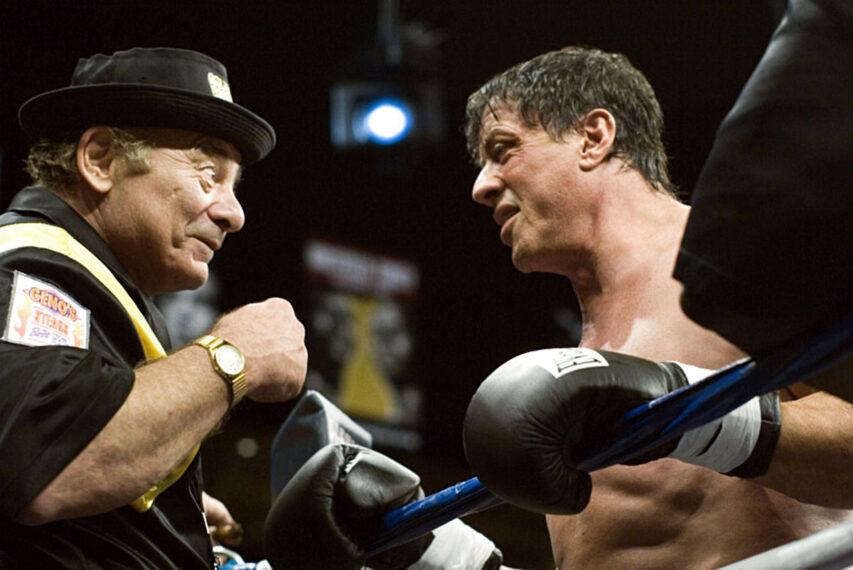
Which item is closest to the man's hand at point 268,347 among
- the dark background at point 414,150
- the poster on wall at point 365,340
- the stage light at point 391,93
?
the stage light at point 391,93

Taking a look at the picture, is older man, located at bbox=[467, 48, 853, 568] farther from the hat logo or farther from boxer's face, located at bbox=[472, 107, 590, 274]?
the hat logo

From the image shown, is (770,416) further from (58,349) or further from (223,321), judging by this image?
(58,349)

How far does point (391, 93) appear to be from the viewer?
5230 millimetres

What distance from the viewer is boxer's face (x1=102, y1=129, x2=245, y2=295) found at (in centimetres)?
180

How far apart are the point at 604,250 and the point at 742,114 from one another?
101 centimetres

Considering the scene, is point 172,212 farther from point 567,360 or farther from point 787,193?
point 787,193

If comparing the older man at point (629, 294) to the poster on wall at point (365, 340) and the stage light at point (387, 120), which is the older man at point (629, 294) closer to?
the stage light at point (387, 120)

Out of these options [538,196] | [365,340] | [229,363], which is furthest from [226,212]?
[365,340]

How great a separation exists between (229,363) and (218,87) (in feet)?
2.25

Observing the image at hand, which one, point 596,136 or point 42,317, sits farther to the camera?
point 596,136

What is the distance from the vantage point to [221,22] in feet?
17.9

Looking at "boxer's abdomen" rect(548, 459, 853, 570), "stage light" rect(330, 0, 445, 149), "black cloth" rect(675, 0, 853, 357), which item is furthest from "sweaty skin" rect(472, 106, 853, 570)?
"stage light" rect(330, 0, 445, 149)

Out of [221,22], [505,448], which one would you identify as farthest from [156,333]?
[221,22]

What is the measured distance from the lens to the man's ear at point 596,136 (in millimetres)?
2072
